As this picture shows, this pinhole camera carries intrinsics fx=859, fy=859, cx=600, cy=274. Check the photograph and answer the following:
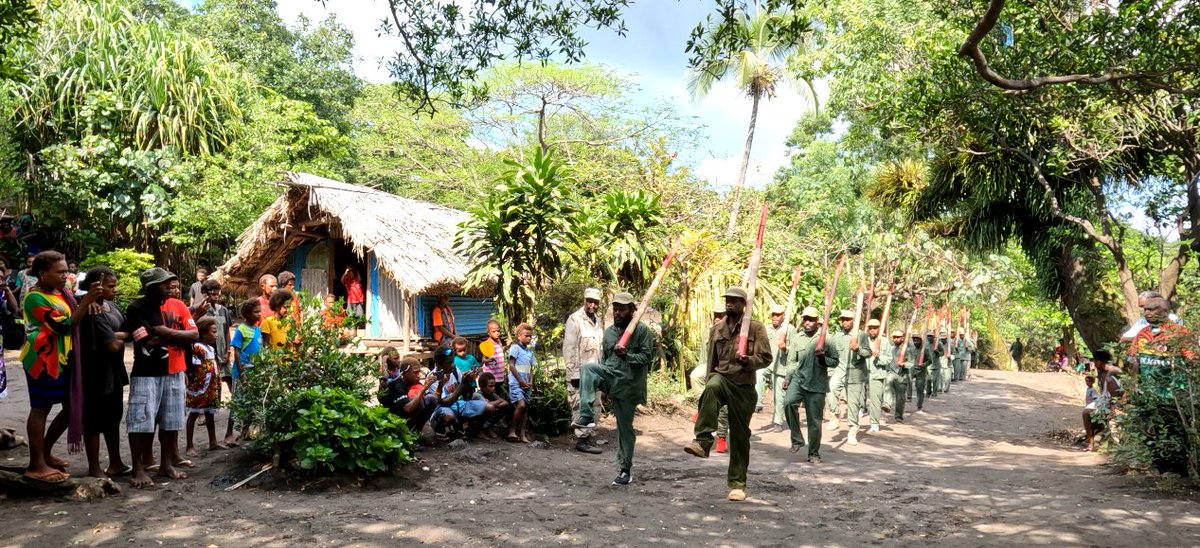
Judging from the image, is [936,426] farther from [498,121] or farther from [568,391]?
[498,121]

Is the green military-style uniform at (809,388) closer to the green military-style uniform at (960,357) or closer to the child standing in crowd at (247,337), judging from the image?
→ the child standing in crowd at (247,337)

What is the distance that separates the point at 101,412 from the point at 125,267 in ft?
36.4

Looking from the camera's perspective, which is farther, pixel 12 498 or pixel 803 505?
pixel 803 505

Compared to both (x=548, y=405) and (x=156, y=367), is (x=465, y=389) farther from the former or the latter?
(x=156, y=367)

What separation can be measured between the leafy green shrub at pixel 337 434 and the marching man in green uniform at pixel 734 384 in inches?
96.0

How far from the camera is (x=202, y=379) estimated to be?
297 inches

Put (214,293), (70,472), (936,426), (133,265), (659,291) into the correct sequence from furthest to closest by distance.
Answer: (133,265)
(936,426)
(659,291)
(214,293)
(70,472)

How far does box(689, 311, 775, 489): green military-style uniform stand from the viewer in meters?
6.93

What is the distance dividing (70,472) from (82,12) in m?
15.1

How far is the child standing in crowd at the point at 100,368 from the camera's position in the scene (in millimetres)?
6035

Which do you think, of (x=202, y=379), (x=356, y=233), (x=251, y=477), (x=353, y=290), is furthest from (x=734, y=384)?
(x=353, y=290)

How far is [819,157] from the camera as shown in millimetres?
30750

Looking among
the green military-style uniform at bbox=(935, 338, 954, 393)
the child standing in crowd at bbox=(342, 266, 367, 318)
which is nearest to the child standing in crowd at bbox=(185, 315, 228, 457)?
the child standing in crowd at bbox=(342, 266, 367, 318)

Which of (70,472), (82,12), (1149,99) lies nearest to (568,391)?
(70,472)
